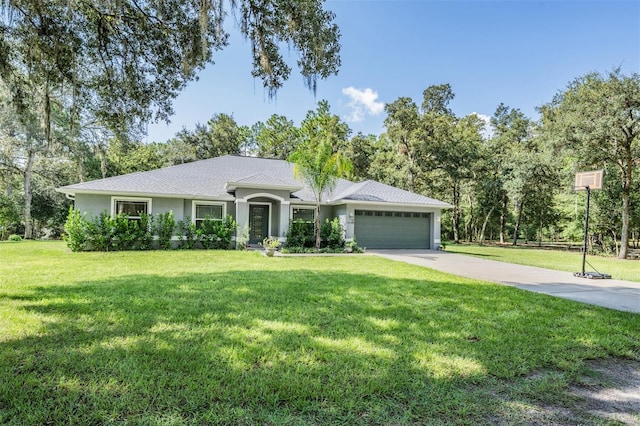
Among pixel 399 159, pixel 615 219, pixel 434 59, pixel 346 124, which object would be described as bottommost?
pixel 615 219

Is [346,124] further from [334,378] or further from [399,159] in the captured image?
[334,378]

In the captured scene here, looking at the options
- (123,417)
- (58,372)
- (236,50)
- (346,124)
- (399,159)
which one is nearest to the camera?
(123,417)

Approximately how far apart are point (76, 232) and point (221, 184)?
6358 mm

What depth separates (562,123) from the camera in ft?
51.8

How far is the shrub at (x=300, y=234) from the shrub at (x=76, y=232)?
808 cm

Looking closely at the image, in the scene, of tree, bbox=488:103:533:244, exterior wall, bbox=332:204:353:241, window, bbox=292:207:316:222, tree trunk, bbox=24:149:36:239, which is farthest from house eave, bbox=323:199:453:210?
tree trunk, bbox=24:149:36:239

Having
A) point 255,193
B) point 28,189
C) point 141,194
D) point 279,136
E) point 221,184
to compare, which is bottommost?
point 141,194

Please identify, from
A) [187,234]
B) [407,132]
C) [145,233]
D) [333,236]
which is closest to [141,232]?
[145,233]

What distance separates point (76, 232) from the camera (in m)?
12.6

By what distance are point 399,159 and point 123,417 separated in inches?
1026

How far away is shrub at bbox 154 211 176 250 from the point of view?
13.9 metres

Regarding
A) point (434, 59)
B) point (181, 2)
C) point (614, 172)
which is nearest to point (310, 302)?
point (181, 2)

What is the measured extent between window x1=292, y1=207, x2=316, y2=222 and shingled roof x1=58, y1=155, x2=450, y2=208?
1.92ft

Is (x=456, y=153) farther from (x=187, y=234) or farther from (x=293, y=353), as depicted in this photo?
(x=293, y=353)
